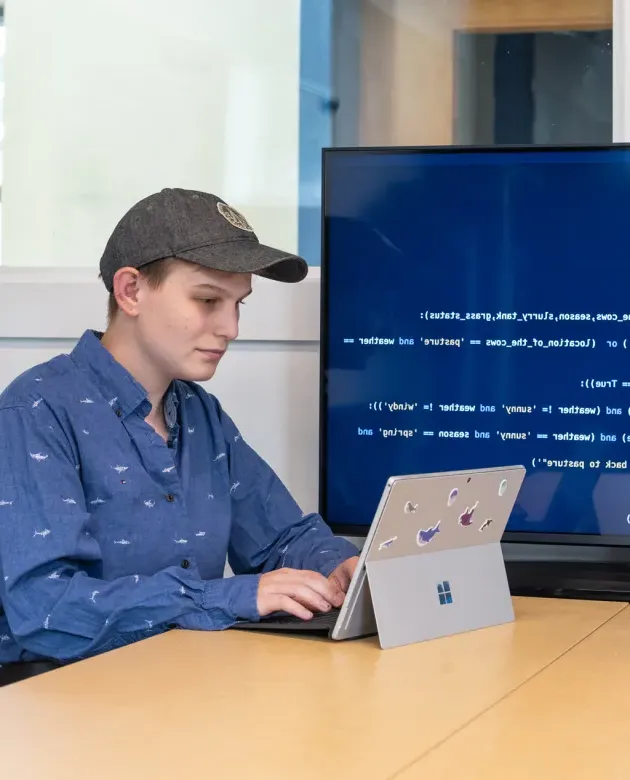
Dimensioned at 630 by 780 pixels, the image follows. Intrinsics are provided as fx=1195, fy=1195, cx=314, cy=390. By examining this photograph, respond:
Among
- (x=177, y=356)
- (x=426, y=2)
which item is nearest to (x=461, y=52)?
(x=426, y=2)

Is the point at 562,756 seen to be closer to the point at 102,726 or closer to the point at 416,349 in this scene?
the point at 102,726

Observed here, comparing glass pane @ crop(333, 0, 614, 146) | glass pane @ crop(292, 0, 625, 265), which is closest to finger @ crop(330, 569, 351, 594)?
glass pane @ crop(292, 0, 625, 265)

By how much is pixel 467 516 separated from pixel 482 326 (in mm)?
A: 728

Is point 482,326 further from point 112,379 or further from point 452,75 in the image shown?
point 112,379

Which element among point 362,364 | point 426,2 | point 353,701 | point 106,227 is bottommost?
point 353,701

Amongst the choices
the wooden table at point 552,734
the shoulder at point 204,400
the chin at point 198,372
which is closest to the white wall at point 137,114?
the shoulder at point 204,400

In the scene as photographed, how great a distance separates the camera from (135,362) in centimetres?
199

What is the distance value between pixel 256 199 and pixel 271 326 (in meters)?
0.35

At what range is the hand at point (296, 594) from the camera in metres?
1.74

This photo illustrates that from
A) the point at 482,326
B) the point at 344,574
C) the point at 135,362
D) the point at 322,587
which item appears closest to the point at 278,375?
the point at 482,326

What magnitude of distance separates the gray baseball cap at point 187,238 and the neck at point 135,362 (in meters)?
0.08

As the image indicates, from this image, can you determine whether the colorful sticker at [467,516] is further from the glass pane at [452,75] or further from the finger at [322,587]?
the glass pane at [452,75]

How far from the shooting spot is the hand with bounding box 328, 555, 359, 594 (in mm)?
1883

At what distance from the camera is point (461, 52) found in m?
2.73
